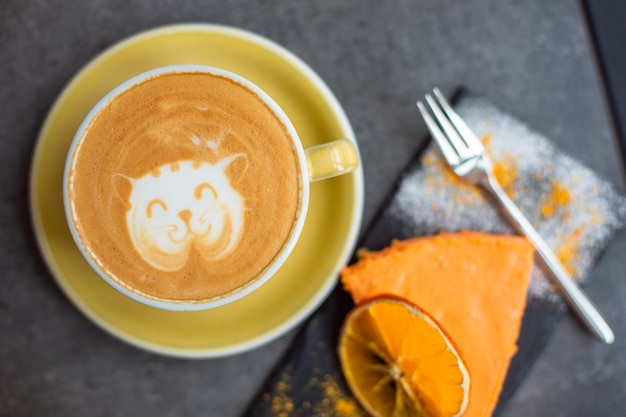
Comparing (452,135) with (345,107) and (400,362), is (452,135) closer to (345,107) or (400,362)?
(345,107)

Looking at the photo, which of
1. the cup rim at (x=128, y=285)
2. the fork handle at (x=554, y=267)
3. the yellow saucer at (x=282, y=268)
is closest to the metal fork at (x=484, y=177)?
the fork handle at (x=554, y=267)

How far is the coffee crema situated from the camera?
76 cm

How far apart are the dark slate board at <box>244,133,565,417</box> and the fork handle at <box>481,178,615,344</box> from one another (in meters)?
0.15

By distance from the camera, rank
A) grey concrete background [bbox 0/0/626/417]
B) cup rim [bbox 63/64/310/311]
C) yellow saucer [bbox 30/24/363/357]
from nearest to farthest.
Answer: cup rim [bbox 63/64/310/311]
yellow saucer [bbox 30/24/363/357]
grey concrete background [bbox 0/0/626/417]

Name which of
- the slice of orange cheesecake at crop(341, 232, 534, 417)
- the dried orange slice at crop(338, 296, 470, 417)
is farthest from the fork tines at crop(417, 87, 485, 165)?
the dried orange slice at crop(338, 296, 470, 417)

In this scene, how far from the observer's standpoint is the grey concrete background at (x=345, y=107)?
97cm

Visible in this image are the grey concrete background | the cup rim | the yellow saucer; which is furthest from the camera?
the grey concrete background

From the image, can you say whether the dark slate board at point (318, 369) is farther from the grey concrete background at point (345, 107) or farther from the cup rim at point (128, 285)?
the cup rim at point (128, 285)

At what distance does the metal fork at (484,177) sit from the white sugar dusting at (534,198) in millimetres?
24

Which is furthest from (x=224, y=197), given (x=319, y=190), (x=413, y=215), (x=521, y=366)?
(x=521, y=366)

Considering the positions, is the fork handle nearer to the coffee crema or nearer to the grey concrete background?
the grey concrete background

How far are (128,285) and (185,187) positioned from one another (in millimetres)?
152

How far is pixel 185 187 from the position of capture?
29.8 inches

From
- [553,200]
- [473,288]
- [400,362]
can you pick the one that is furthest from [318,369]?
[553,200]
